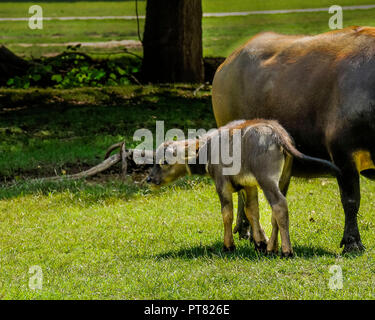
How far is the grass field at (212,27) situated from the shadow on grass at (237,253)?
14.0 metres

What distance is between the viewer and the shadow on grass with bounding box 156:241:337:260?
6941mm

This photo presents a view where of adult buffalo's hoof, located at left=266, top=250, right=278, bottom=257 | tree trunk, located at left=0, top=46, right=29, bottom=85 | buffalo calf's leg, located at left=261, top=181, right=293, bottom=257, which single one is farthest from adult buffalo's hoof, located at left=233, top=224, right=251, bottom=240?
tree trunk, located at left=0, top=46, right=29, bottom=85

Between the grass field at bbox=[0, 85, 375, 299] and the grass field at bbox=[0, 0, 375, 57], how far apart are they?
805cm

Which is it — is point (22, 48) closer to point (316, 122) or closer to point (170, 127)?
point (170, 127)

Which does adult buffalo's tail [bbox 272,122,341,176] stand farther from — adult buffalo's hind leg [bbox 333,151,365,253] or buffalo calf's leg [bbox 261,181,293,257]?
buffalo calf's leg [bbox 261,181,293,257]

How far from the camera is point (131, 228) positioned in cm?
863

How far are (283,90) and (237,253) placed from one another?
164cm

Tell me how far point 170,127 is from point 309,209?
441 cm

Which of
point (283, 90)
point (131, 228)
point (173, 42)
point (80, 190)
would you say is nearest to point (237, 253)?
point (283, 90)

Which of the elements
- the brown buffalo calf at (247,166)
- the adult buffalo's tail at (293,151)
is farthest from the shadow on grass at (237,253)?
the adult buffalo's tail at (293,151)

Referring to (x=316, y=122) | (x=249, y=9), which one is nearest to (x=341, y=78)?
(x=316, y=122)

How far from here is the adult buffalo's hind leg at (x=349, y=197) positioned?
680 centimetres

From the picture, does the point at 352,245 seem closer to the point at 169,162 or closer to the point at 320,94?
the point at 320,94

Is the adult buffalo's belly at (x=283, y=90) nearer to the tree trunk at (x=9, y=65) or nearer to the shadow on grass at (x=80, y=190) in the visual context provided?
the shadow on grass at (x=80, y=190)
